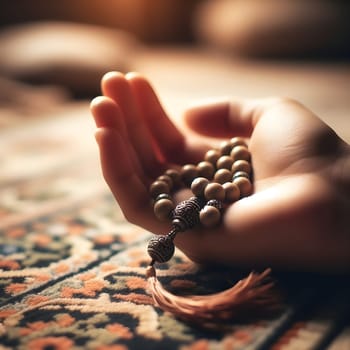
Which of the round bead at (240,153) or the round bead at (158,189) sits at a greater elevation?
the round bead at (240,153)

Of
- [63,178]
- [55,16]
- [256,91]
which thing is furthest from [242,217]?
[55,16]

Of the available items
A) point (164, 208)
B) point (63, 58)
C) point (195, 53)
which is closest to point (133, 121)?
point (164, 208)

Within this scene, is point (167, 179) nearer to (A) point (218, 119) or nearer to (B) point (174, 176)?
(B) point (174, 176)

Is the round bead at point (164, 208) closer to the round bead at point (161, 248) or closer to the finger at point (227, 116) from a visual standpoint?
the round bead at point (161, 248)

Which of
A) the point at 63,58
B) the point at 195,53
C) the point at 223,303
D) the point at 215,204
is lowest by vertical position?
the point at 223,303

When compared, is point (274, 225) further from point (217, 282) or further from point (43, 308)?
point (43, 308)

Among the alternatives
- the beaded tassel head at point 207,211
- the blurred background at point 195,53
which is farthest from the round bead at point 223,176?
the blurred background at point 195,53

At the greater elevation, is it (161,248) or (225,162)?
(225,162)
